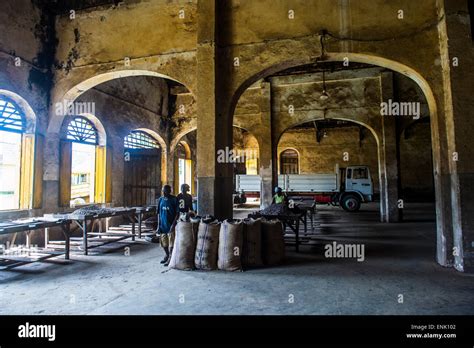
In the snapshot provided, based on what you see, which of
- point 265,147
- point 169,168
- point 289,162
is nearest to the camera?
point 265,147

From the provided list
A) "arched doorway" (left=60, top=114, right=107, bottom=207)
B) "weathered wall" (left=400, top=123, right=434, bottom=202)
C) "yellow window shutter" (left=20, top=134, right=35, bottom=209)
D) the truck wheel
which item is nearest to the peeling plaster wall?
"arched doorway" (left=60, top=114, right=107, bottom=207)

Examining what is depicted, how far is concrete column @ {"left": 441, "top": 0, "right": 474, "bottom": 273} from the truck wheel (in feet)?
33.7

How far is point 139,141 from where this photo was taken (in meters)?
11.8

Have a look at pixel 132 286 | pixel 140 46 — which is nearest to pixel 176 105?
pixel 140 46

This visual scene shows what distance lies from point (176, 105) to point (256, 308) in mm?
11042

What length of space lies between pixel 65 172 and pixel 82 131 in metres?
1.51

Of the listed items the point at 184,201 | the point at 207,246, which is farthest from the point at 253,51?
the point at 207,246

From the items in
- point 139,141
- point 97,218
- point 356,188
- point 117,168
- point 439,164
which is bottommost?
point 97,218

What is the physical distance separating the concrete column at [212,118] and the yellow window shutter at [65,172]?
4.25 m

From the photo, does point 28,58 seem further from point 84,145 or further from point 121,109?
point 121,109

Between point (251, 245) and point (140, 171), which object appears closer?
point (251, 245)

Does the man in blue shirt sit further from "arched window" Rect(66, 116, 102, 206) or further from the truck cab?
the truck cab

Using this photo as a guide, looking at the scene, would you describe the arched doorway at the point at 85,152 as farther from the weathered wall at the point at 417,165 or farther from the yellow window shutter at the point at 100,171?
the weathered wall at the point at 417,165
